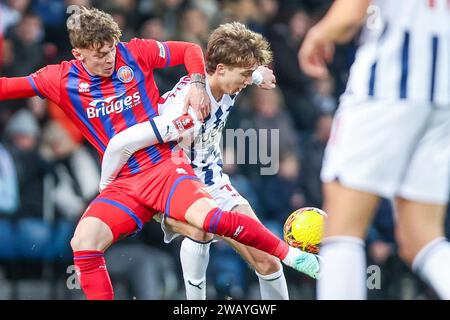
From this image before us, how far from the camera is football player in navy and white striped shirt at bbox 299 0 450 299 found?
4.22m

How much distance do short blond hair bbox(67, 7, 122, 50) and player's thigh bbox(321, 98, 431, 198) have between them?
1919 millimetres

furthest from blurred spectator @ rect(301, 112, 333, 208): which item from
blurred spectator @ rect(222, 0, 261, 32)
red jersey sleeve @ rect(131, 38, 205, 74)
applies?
red jersey sleeve @ rect(131, 38, 205, 74)

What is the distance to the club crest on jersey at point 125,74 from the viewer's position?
5.96 metres

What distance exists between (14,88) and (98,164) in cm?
303

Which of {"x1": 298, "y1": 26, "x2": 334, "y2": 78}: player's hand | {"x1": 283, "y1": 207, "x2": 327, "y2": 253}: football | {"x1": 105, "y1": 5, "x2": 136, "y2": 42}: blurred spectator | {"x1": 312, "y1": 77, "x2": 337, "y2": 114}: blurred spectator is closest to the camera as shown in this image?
{"x1": 298, "y1": 26, "x2": 334, "y2": 78}: player's hand

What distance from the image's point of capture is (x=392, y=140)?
4211 mm

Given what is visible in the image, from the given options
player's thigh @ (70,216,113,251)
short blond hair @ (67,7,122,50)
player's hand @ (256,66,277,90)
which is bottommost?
player's thigh @ (70,216,113,251)

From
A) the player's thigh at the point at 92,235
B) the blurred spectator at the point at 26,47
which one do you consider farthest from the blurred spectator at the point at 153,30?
the player's thigh at the point at 92,235

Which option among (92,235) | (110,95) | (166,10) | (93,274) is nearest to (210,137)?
(110,95)

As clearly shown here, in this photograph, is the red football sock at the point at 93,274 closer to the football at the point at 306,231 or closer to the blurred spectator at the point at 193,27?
the football at the point at 306,231

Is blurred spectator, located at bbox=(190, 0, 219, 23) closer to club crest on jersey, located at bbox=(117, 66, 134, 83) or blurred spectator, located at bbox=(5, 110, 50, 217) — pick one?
blurred spectator, located at bbox=(5, 110, 50, 217)

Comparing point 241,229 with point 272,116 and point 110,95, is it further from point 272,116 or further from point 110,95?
point 272,116
